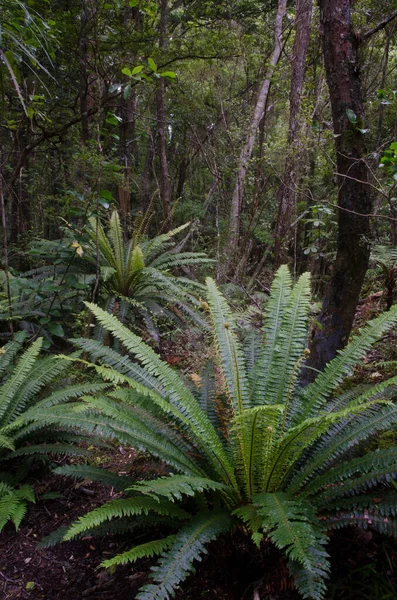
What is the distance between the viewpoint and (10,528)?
211cm

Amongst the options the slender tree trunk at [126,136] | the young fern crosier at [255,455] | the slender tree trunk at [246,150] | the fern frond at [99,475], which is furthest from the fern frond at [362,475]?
the slender tree trunk at [246,150]

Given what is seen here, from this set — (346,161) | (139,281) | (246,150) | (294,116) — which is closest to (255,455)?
(346,161)

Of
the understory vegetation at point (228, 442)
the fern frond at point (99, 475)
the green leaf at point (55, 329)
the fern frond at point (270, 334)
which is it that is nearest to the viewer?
the understory vegetation at point (228, 442)

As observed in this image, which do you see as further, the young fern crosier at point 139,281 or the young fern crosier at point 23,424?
the young fern crosier at point 139,281

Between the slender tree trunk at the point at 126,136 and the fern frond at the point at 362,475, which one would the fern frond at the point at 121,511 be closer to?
the fern frond at the point at 362,475

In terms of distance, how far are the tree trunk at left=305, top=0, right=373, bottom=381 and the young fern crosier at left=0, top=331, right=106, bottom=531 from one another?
152cm

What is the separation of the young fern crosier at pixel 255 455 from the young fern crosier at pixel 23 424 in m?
0.43

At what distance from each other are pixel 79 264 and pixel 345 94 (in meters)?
3.16

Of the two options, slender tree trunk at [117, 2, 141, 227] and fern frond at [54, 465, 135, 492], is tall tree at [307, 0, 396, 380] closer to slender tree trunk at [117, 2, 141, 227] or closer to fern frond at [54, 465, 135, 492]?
fern frond at [54, 465, 135, 492]

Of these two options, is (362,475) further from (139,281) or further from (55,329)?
(139,281)

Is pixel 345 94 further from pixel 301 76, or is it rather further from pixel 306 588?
pixel 301 76

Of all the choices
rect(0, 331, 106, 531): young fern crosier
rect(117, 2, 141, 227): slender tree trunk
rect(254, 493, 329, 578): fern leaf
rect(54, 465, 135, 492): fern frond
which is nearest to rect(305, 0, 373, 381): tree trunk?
rect(254, 493, 329, 578): fern leaf

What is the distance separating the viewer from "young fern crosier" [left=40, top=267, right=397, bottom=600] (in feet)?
4.47

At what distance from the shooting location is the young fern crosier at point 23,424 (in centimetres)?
207
